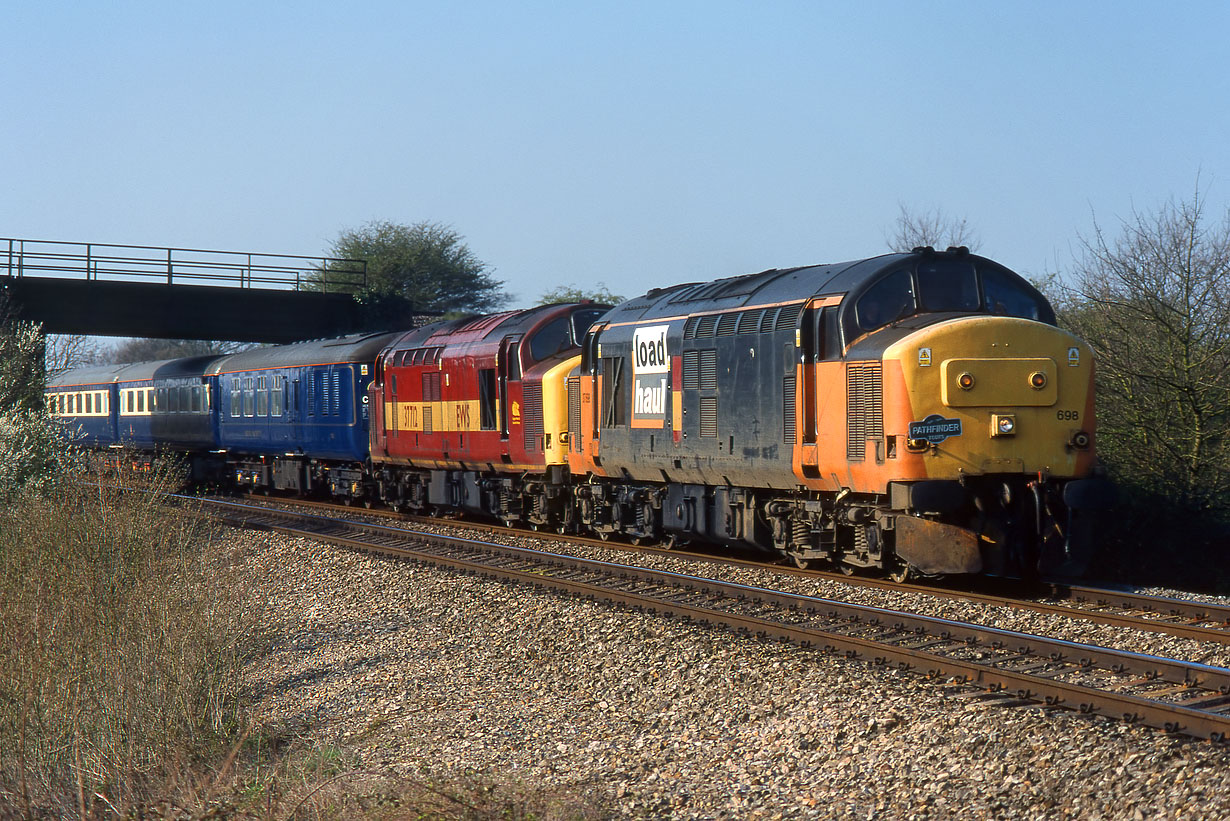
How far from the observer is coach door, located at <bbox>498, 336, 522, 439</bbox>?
Result: 19641 millimetres

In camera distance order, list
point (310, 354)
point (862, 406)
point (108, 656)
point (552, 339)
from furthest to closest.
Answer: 1. point (310, 354)
2. point (552, 339)
3. point (862, 406)
4. point (108, 656)

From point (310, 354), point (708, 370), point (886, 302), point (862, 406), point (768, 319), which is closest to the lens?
point (862, 406)

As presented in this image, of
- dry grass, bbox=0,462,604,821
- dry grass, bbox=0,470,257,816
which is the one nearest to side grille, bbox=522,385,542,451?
dry grass, bbox=0,470,257,816

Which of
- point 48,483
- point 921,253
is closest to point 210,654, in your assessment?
point 921,253

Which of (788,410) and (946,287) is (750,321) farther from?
(946,287)

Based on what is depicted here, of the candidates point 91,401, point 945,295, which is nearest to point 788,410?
point 945,295

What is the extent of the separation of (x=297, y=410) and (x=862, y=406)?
1842 centimetres

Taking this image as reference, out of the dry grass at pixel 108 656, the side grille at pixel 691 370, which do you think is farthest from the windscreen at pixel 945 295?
the dry grass at pixel 108 656

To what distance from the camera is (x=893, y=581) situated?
1302 centimetres

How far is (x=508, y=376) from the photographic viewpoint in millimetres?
19938

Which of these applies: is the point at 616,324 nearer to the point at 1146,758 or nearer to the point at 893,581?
the point at 893,581

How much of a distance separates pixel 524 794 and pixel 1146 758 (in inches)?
133

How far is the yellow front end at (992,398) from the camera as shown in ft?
38.2

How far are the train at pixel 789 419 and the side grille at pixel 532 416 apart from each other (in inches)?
1.4
